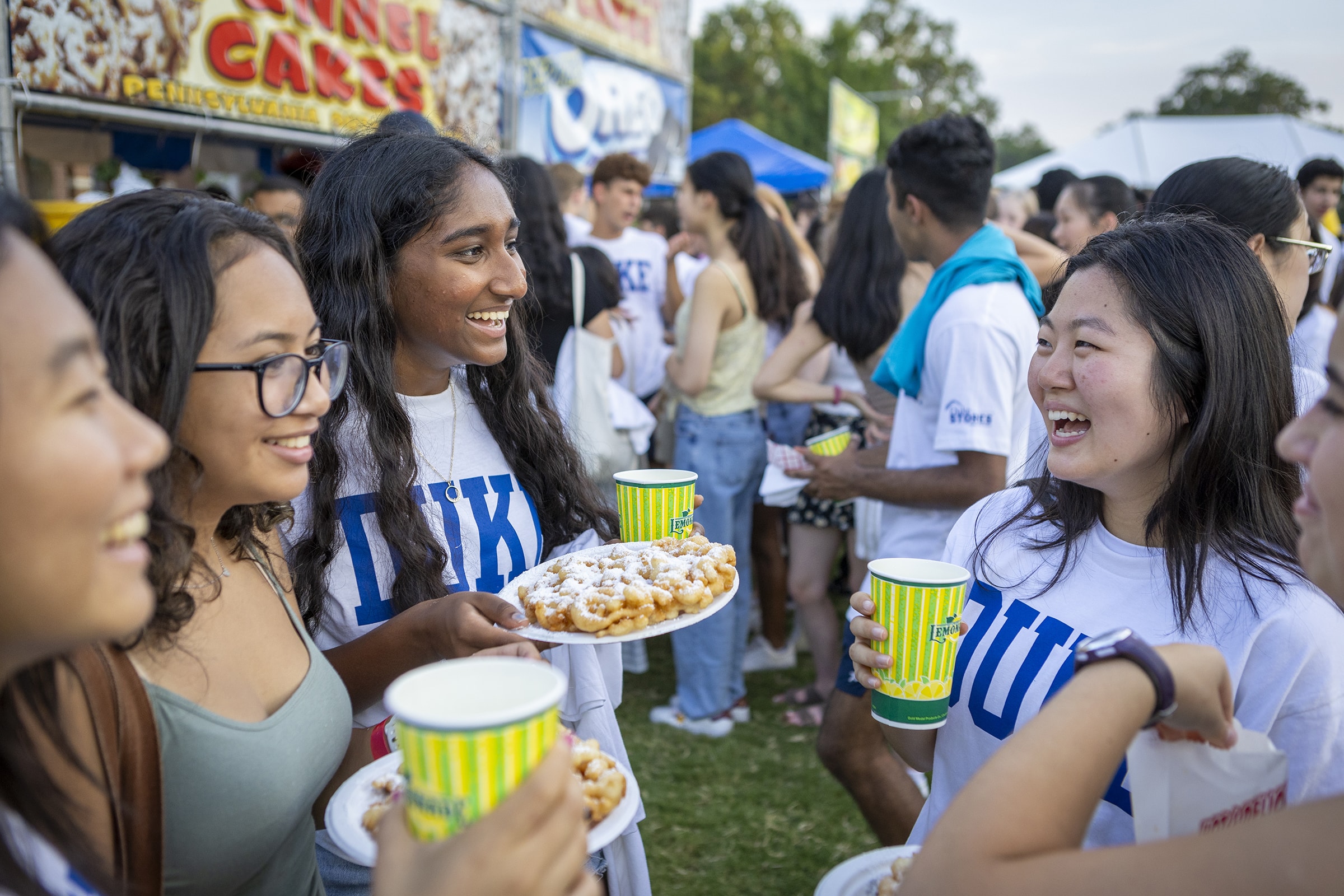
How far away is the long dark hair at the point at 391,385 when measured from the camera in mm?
2174

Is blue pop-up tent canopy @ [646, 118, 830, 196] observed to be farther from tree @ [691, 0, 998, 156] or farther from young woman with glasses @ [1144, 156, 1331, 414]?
tree @ [691, 0, 998, 156]

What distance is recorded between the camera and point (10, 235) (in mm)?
1017

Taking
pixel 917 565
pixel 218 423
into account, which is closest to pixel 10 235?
pixel 218 423

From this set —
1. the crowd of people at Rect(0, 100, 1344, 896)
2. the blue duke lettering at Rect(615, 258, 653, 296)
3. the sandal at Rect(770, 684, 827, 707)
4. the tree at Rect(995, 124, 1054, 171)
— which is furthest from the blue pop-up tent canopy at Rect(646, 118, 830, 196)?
the tree at Rect(995, 124, 1054, 171)

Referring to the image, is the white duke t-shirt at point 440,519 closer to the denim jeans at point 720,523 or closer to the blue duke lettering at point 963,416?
the blue duke lettering at point 963,416

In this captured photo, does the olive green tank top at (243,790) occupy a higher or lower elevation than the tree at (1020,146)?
lower

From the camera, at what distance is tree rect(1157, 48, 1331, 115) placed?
4653 cm

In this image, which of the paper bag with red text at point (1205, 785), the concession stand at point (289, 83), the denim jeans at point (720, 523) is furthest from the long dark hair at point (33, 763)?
the denim jeans at point (720, 523)

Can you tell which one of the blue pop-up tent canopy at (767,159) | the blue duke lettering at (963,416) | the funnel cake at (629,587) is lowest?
the funnel cake at (629,587)

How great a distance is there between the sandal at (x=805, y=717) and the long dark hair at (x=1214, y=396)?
133 inches

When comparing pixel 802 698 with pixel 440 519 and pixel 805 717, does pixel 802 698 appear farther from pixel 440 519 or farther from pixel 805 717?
pixel 440 519

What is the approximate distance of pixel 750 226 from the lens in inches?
203

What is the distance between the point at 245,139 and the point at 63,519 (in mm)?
5992

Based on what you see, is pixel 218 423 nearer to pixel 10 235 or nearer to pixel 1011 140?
pixel 10 235
